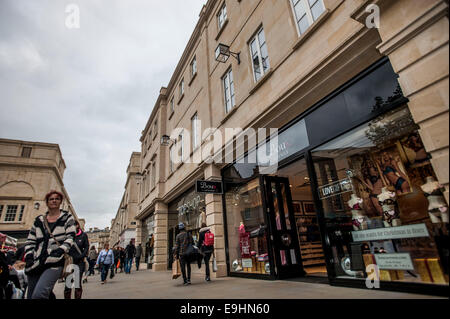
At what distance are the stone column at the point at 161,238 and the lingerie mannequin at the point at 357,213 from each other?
1377 centimetres

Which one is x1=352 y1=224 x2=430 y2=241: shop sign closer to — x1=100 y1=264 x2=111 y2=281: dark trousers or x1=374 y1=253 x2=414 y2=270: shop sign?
x1=374 y1=253 x2=414 y2=270: shop sign

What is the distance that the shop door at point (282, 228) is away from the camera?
6.82 m

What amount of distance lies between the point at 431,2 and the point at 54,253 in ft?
20.6

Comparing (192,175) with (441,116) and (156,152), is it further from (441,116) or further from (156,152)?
(441,116)

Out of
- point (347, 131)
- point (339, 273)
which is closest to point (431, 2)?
point (347, 131)

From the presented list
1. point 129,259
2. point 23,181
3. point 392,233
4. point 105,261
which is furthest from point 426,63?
point 23,181

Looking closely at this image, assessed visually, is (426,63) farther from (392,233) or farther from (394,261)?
(394,261)

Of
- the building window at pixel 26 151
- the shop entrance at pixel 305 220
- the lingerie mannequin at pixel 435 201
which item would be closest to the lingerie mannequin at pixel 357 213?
the lingerie mannequin at pixel 435 201

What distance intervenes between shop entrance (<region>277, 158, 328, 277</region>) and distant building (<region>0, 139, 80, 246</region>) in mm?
36932

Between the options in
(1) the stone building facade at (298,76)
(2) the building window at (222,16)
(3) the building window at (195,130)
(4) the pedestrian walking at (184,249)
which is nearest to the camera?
(1) the stone building facade at (298,76)

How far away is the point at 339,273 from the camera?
502cm

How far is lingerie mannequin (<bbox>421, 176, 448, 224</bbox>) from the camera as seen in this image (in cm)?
348

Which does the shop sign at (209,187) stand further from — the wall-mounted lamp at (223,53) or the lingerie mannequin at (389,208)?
the lingerie mannequin at (389,208)
